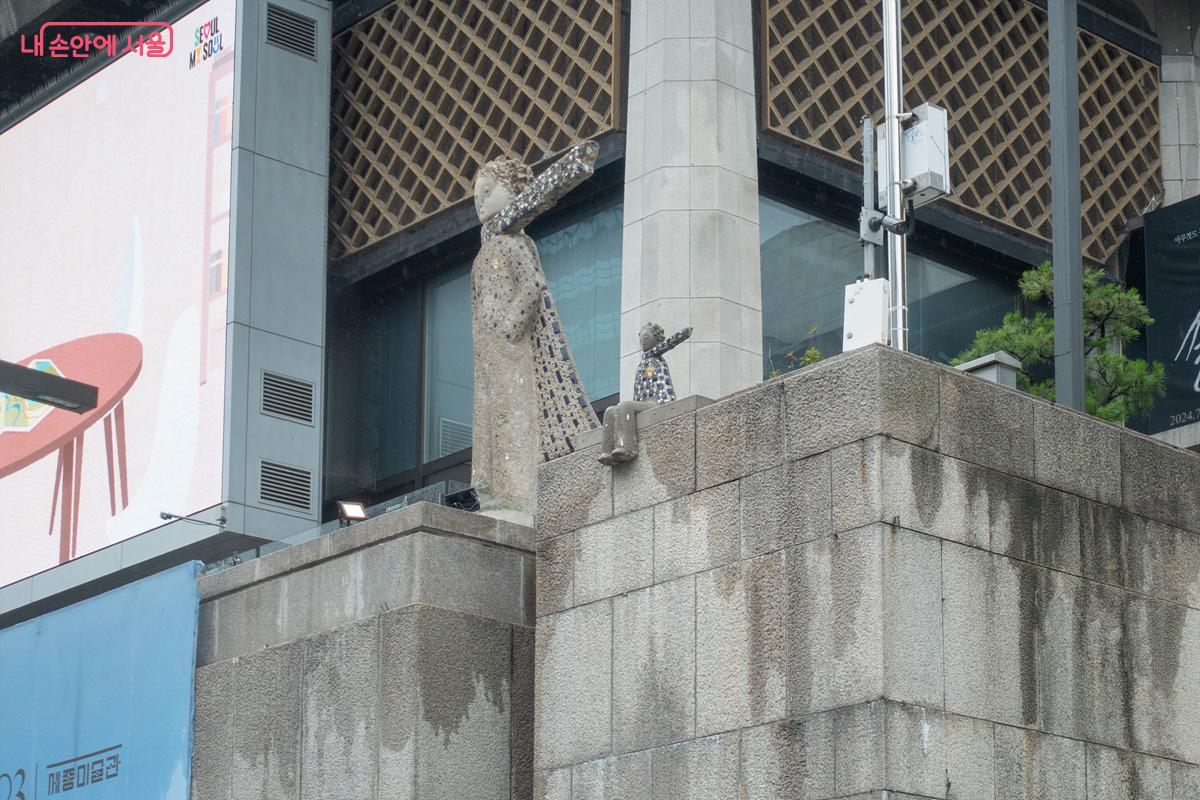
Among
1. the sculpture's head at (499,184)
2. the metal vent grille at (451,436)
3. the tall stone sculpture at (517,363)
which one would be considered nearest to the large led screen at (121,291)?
the metal vent grille at (451,436)

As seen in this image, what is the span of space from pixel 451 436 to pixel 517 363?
1164cm

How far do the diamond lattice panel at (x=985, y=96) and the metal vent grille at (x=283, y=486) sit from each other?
24.1 feet

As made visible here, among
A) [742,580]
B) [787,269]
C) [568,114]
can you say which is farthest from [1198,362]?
[742,580]

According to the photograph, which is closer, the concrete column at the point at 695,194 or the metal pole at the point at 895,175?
the metal pole at the point at 895,175

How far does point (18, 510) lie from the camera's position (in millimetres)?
28328

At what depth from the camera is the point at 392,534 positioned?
1380cm

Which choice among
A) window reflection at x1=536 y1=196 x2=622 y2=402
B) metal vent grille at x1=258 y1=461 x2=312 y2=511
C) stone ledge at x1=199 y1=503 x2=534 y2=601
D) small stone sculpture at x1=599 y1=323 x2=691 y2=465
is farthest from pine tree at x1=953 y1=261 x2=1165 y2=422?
stone ledge at x1=199 y1=503 x2=534 y2=601

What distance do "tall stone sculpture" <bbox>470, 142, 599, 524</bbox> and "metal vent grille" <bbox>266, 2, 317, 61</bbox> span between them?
1216 cm

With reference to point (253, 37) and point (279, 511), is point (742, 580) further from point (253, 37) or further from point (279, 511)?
point (253, 37)

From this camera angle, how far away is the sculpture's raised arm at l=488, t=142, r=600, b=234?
14477 mm

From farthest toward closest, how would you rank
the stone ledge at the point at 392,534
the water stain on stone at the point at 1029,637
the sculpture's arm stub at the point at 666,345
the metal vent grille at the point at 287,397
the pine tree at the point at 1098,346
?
the metal vent grille at the point at 287,397, the pine tree at the point at 1098,346, the sculpture's arm stub at the point at 666,345, the stone ledge at the point at 392,534, the water stain on stone at the point at 1029,637

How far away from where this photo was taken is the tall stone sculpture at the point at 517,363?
1506cm

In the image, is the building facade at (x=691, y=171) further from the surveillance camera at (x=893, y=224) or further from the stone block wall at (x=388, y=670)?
the stone block wall at (x=388, y=670)

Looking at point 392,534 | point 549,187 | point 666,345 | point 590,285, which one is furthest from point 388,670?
point 590,285
